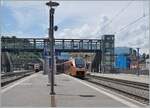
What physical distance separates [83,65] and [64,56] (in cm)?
5515

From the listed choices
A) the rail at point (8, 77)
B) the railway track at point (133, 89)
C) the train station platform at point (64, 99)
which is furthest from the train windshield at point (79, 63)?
the train station platform at point (64, 99)

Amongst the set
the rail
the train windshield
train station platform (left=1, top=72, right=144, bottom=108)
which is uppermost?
the train windshield

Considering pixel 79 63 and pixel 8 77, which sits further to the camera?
pixel 79 63

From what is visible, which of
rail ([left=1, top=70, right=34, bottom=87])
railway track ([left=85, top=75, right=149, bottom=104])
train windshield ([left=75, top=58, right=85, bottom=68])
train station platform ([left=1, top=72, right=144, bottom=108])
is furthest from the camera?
train windshield ([left=75, top=58, right=85, bottom=68])

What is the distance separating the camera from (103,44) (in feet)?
317

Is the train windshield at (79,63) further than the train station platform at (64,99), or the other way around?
the train windshield at (79,63)

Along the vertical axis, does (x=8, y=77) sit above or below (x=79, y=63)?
below

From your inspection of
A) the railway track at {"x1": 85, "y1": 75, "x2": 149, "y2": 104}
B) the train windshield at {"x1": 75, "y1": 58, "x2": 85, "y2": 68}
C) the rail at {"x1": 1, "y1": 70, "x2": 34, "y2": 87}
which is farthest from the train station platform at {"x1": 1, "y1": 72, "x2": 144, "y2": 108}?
the train windshield at {"x1": 75, "y1": 58, "x2": 85, "y2": 68}

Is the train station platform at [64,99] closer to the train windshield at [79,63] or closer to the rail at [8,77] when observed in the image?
the rail at [8,77]

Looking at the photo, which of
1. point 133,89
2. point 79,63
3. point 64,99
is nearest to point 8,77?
point 79,63

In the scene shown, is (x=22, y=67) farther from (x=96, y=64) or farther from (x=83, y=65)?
(x=83, y=65)

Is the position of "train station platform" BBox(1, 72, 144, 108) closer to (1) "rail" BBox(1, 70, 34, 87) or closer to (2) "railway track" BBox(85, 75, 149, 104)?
(2) "railway track" BBox(85, 75, 149, 104)

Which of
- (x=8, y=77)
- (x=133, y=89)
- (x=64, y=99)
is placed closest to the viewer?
(x=64, y=99)

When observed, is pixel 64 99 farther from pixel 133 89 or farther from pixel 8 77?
pixel 8 77
